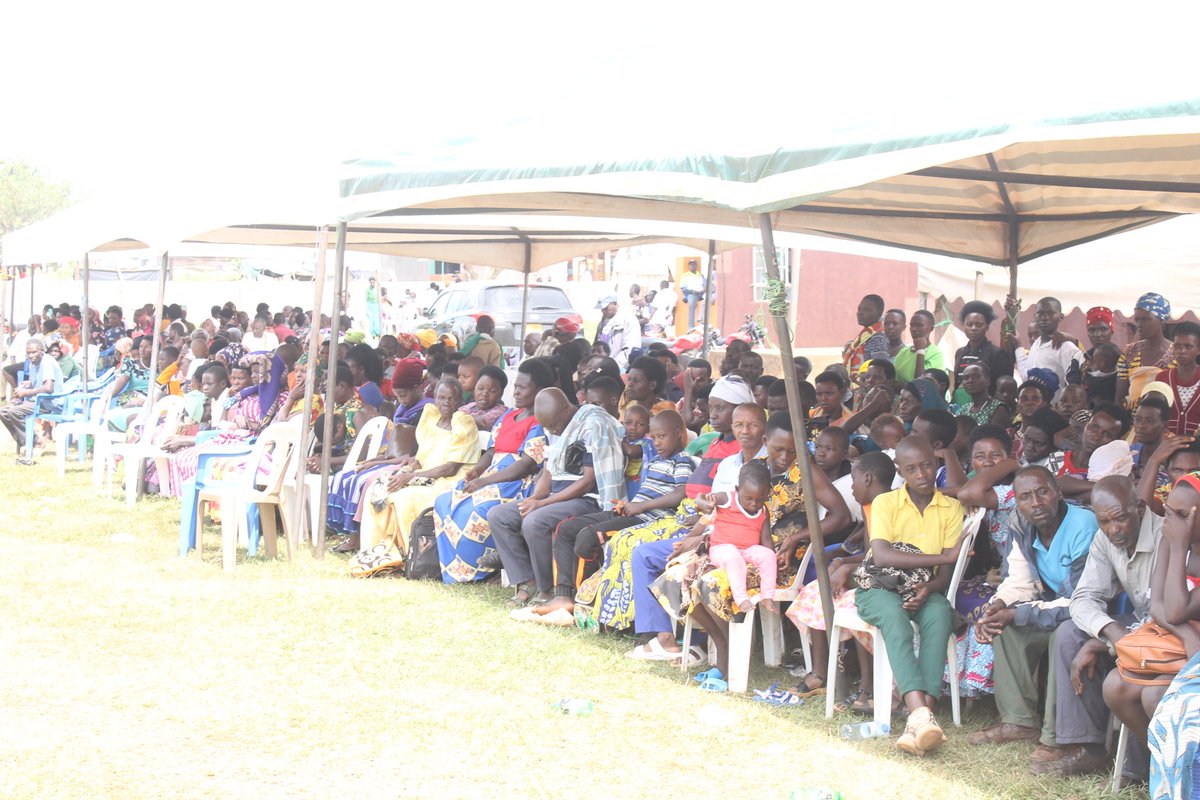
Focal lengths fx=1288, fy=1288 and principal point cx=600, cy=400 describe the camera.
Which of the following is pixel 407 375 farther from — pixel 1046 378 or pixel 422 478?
pixel 1046 378

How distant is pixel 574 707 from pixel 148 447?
6.82m

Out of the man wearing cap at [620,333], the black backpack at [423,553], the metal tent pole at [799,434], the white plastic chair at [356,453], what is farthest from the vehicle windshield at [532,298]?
the metal tent pole at [799,434]

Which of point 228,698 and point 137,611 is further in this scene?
point 137,611

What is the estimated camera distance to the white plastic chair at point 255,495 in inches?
335

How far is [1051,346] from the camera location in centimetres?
942

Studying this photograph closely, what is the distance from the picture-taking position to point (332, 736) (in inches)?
207

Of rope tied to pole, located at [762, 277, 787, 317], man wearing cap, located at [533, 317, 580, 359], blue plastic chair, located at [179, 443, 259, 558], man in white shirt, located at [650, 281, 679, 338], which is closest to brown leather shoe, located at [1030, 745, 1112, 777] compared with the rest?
rope tied to pole, located at [762, 277, 787, 317]

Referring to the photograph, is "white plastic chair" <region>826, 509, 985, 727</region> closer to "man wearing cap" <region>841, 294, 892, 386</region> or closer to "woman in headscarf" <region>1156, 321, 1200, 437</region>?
"woman in headscarf" <region>1156, 321, 1200, 437</region>

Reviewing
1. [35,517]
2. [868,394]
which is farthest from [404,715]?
[35,517]

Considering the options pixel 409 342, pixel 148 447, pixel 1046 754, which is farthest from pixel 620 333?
pixel 1046 754

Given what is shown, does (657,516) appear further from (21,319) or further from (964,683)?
(21,319)

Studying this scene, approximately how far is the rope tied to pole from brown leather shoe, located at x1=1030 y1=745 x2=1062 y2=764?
202cm

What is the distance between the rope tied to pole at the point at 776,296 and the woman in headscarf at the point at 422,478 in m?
3.62

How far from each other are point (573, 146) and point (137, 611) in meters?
3.61
